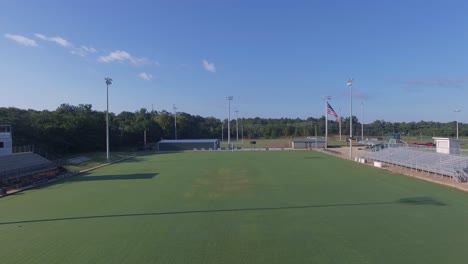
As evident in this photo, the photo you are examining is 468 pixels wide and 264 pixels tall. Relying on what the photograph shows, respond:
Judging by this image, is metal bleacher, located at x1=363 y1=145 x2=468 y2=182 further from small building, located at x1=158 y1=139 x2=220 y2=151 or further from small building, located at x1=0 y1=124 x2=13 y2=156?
small building, located at x1=158 y1=139 x2=220 y2=151

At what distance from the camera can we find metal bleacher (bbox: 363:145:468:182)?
23598 mm

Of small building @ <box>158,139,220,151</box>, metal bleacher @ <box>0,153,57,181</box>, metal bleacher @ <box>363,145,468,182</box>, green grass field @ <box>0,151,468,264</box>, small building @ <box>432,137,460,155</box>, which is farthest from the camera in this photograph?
small building @ <box>158,139,220,151</box>

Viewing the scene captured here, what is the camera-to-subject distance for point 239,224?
12.8 m

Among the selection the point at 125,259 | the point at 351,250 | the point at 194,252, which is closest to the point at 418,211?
the point at 351,250

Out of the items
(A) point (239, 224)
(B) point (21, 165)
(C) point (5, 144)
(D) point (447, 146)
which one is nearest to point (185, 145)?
(C) point (5, 144)

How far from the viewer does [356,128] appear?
138 m

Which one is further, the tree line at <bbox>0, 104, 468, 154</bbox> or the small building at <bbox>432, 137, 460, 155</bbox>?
the tree line at <bbox>0, 104, 468, 154</bbox>

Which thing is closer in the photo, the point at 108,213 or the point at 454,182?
the point at 108,213

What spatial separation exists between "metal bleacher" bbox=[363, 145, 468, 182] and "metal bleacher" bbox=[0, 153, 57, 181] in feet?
99.3

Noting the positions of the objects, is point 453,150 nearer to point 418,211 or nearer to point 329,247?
point 418,211

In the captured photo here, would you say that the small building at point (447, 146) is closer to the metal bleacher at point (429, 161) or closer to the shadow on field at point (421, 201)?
the metal bleacher at point (429, 161)

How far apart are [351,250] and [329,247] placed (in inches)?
23.3

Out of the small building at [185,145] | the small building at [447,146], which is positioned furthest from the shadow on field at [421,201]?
the small building at [185,145]

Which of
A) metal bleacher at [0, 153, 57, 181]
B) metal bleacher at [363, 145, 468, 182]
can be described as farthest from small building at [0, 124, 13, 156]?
metal bleacher at [363, 145, 468, 182]
